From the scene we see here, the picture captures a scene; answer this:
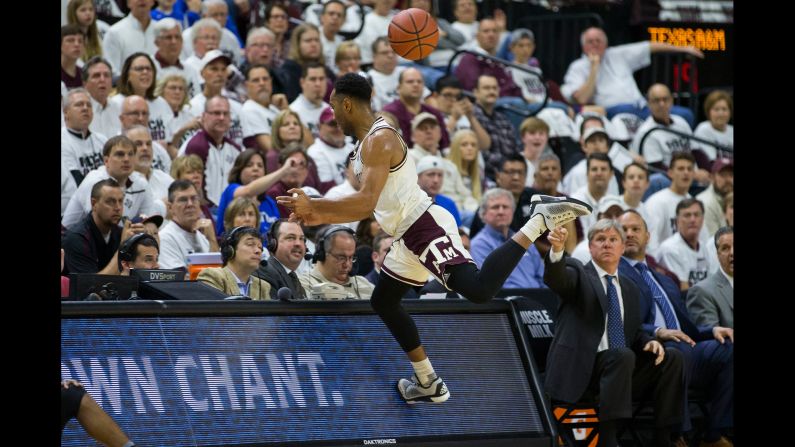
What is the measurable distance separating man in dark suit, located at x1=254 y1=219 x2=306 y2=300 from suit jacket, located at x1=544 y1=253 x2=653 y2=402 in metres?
1.77

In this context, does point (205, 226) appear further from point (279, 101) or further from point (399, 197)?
point (279, 101)

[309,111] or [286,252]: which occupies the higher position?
[309,111]

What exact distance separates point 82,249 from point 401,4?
9.29 metres

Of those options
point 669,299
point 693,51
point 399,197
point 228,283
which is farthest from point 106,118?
point 693,51

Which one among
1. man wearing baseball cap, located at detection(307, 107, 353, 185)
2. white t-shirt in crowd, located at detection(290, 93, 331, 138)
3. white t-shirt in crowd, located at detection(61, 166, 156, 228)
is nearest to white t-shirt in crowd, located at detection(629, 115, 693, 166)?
white t-shirt in crowd, located at detection(290, 93, 331, 138)

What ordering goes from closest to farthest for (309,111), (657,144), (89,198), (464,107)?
(89,198)
(309,111)
(464,107)
(657,144)

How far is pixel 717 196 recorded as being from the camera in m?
14.4

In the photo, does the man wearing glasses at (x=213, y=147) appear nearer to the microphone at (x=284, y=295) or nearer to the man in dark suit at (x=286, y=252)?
the man in dark suit at (x=286, y=252)

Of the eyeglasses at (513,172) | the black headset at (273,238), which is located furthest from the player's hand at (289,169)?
the eyeglasses at (513,172)

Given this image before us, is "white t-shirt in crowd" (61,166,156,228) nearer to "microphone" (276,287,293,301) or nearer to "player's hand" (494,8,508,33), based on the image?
"microphone" (276,287,293,301)

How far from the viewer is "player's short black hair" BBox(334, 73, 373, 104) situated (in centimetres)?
771

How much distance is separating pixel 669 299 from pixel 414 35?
3.45 metres
